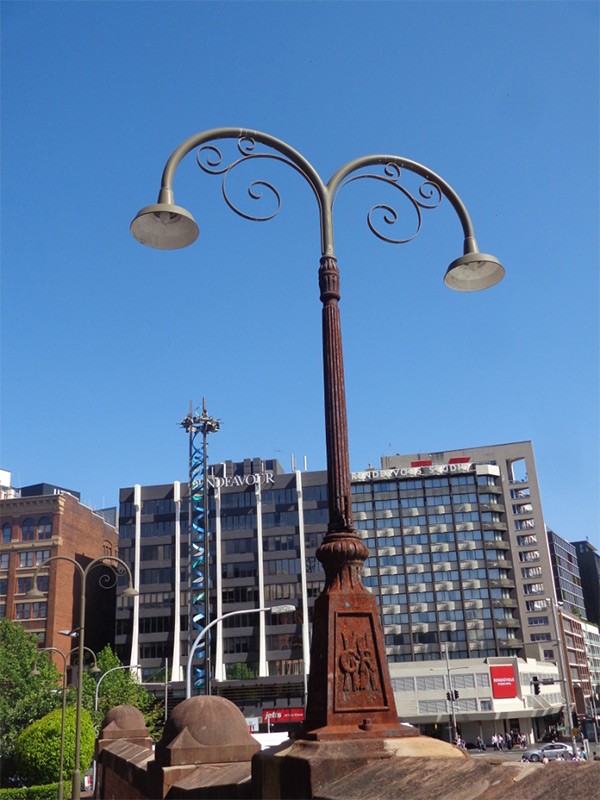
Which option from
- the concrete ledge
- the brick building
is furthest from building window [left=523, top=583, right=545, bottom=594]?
the concrete ledge

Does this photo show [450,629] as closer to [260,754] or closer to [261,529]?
[261,529]

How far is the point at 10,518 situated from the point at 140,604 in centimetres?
1595

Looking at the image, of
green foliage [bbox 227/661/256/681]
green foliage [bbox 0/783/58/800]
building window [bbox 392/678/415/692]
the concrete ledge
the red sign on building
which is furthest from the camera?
green foliage [bbox 227/661/256/681]

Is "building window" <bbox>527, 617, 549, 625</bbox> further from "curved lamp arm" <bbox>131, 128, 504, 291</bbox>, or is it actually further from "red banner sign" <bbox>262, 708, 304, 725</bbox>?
"curved lamp arm" <bbox>131, 128, 504, 291</bbox>

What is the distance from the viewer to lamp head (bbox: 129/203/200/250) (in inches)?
352

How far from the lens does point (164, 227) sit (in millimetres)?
9273

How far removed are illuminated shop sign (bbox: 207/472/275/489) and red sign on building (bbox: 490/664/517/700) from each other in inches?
1176

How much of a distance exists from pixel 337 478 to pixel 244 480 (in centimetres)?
7709

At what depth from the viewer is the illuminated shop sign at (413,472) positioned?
276ft

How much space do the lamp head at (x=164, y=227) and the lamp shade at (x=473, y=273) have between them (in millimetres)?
3321

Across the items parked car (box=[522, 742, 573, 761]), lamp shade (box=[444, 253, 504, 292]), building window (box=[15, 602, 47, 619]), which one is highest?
building window (box=[15, 602, 47, 619])

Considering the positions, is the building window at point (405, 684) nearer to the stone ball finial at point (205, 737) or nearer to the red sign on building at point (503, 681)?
the red sign on building at point (503, 681)

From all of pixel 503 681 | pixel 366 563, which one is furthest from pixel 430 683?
pixel 366 563

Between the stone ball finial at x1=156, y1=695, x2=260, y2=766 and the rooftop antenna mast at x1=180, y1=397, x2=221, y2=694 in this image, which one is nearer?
the stone ball finial at x1=156, y1=695, x2=260, y2=766
